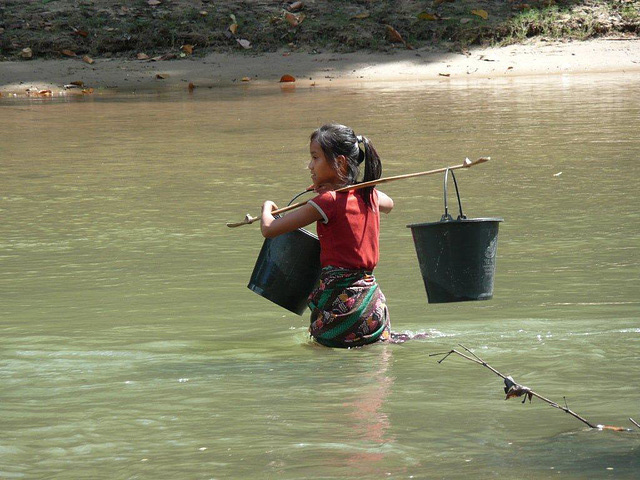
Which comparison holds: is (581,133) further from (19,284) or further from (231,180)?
(19,284)

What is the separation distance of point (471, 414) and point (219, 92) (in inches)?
571

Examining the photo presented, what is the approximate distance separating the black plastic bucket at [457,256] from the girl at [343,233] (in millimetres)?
213

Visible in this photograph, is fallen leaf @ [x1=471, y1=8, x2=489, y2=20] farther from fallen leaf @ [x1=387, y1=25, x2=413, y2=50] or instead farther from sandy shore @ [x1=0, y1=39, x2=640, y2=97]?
fallen leaf @ [x1=387, y1=25, x2=413, y2=50]

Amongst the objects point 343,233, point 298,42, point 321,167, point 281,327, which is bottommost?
point 281,327

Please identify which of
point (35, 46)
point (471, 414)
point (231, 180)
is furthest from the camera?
point (35, 46)

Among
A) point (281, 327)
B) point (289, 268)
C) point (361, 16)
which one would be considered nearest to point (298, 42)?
point (361, 16)

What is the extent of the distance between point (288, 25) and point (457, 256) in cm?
1777

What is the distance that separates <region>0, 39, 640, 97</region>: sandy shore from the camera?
748 inches

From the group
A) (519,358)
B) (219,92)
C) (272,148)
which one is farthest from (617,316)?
(219,92)

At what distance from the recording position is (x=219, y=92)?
1766 centimetres

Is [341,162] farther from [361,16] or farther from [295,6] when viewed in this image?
[295,6]

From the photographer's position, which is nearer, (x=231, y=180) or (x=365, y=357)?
(x=365, y=357)

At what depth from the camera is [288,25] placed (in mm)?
21641

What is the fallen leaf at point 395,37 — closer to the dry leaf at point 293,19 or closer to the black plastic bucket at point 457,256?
the dry leaf at point 293,19
